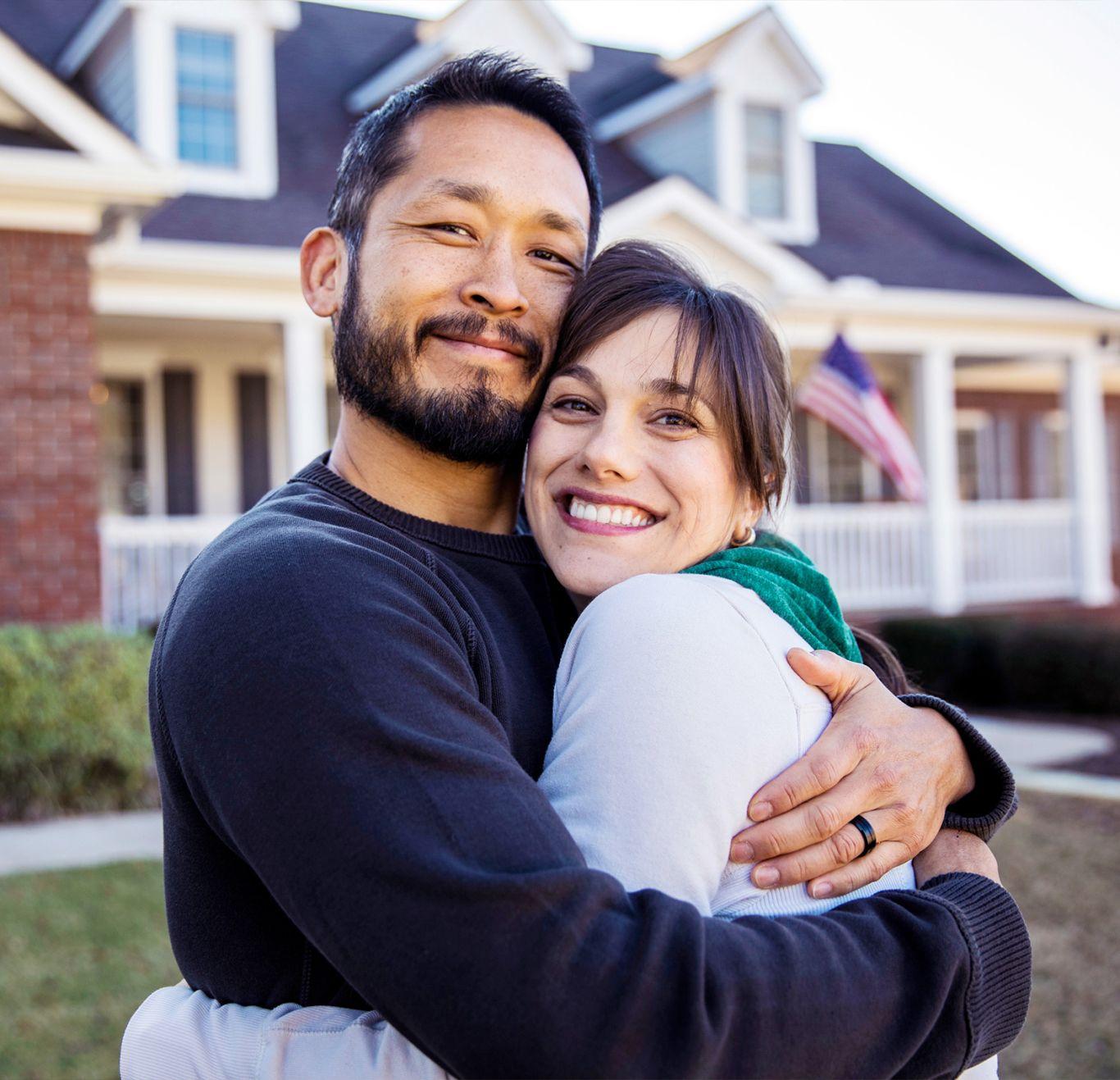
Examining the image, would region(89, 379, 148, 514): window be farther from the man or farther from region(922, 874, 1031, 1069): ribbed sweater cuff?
region(922, 874, 1031, 1069): ribbed sweater cuff

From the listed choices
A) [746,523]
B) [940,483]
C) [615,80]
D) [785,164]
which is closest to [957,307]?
[940,483]

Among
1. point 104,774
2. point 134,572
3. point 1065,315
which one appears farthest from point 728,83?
point 104,774

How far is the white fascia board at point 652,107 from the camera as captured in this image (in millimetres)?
14844

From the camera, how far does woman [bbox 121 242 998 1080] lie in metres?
1.56

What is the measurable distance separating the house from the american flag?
3.69 feet

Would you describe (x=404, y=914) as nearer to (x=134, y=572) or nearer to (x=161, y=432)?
(x=134, y=572)

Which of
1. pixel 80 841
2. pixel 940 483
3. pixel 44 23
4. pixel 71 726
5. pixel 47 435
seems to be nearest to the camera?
pixel 80 841

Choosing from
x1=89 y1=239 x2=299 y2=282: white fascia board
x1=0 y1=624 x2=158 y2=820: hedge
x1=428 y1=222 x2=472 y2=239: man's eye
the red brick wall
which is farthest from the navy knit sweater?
x1=89 y1=239 x2=299 y2=282: white fascia board

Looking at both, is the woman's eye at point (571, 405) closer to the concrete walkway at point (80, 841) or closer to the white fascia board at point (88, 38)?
the concrete walkway at point (80, 841)

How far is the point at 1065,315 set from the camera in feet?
50.6

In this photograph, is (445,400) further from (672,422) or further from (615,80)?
(615,80)

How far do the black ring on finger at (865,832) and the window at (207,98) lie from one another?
1199 cm

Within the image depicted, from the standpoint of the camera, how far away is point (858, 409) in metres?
11.1

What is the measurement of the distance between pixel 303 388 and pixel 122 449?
339cm
